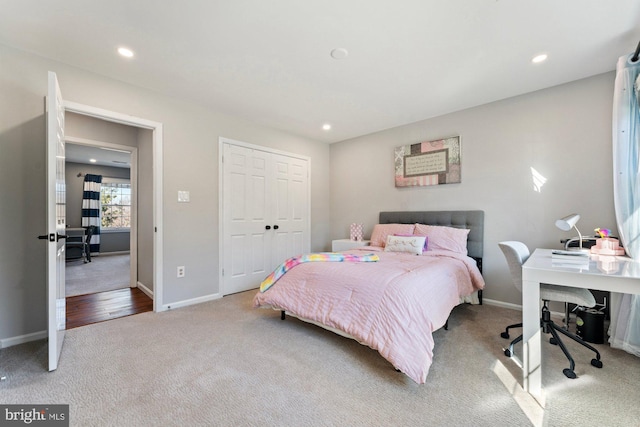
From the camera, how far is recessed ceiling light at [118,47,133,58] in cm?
226

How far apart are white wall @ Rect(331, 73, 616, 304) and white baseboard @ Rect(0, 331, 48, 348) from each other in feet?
14.0

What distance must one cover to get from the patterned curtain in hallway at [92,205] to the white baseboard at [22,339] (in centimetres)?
575

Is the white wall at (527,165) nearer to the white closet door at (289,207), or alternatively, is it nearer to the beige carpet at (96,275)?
the white closet door at (289,207)

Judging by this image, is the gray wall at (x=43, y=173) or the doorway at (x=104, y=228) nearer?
the gray wall at (x=43, y=173)

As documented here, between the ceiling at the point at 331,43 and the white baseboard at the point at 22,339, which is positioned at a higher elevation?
the ceiling at the point at 331,43

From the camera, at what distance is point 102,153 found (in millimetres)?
5969

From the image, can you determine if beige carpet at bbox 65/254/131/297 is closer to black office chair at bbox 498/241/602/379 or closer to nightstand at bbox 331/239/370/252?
nightstand at bbox 331/239/370/252

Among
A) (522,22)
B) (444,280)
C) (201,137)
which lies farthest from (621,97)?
(201,137)

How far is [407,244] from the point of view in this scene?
328 cm

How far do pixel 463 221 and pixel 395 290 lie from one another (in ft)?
6.76

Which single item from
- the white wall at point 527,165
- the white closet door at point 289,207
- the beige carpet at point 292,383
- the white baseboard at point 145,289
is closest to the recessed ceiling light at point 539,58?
the white wall at point 527,165

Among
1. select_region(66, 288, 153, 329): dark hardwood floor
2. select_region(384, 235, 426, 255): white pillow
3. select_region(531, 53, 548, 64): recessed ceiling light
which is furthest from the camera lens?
select_region(384, 235, 426, 255): white pillow

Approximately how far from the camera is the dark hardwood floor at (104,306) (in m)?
→ 2.86

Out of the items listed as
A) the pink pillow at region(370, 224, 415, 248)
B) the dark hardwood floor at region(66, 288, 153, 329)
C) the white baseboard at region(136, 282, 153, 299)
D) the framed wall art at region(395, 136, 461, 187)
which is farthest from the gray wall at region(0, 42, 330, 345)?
the pink pillow at region(370, 224, 415, 248)
